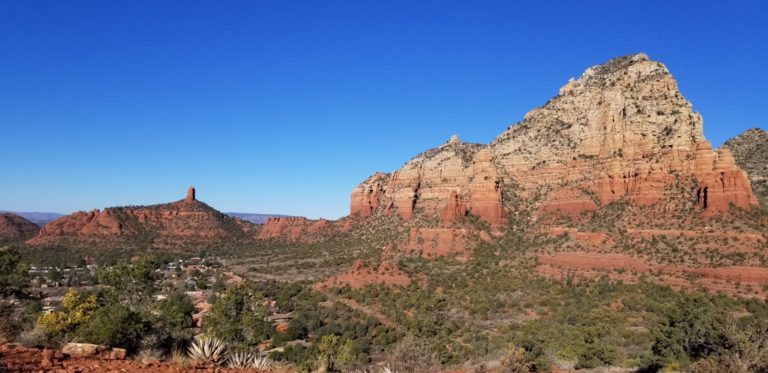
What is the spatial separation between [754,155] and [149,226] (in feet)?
366

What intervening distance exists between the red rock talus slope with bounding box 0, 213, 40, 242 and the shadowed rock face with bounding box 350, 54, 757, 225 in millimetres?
90469

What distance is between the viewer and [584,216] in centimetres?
5478

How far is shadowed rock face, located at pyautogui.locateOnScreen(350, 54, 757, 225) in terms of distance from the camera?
48.5 metres

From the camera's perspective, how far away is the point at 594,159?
59094 mm

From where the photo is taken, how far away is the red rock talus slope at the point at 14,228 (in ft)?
345

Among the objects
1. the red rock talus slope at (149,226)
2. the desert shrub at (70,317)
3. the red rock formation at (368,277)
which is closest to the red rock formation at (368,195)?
the red rock talus slope at (149,226)

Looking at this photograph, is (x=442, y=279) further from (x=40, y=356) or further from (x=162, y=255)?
(x=162, y=255)

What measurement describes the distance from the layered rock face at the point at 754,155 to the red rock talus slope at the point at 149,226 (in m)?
95.9

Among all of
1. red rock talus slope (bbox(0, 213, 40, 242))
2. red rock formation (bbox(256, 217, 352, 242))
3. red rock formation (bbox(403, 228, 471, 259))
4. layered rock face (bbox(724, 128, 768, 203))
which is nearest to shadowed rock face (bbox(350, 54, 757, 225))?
red rock formation (bbox(403, 228, 471, 259))

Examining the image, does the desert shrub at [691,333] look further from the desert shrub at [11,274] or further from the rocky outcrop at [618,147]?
the desert shrub at [11,274]

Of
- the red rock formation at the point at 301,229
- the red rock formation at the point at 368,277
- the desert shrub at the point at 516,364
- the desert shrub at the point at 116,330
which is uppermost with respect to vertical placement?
the red rock formation at the point at 301,229

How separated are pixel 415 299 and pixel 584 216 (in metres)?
25.3

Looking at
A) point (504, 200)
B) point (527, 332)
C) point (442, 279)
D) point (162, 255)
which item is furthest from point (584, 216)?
point (162, 255)

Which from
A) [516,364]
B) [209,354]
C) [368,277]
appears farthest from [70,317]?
[368,277]
